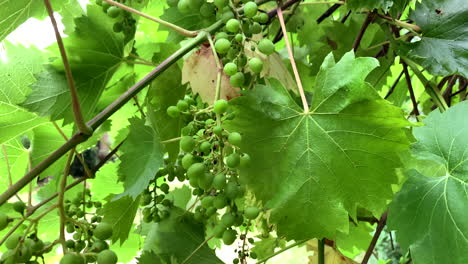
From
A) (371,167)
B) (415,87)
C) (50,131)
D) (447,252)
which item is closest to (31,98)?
(50,131)

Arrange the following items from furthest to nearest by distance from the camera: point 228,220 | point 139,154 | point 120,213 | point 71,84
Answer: point 120,213, point 139,154, point 228,220, point 71,84

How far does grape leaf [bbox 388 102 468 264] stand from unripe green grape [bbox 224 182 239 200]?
19 centimetres

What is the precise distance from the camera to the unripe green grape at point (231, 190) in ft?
1.56

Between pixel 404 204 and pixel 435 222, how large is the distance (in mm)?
37

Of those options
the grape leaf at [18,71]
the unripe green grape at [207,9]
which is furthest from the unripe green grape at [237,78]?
the grape leaf at [18,71]

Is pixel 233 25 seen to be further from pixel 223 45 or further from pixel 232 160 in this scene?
pixel 232 160

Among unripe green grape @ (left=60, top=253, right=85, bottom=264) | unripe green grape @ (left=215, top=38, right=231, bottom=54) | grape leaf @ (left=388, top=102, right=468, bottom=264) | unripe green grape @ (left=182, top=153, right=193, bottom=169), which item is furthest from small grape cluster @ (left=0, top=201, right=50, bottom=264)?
grape leaf @ (left=388, top=102, right=468, bottom=264)

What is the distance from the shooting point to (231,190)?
1.56ft

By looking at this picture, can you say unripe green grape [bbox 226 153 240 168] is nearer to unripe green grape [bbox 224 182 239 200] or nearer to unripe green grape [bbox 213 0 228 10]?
unripe green grape [bbox 224 182 239 200]

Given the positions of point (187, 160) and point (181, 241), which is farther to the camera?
point (181, 241)

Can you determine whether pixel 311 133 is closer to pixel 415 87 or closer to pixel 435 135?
pixel 435 135

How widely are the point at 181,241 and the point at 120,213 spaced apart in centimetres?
10

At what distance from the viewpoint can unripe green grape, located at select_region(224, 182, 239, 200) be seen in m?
0.47

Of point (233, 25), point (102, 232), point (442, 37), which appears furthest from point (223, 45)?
point (442, 37)
